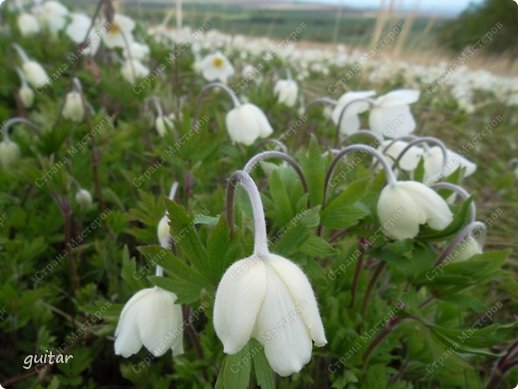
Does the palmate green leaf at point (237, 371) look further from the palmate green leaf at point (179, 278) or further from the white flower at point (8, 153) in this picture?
the white flower at point (8, 153)

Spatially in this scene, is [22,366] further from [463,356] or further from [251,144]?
[463,356]

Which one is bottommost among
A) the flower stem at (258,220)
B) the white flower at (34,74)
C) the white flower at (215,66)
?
the white flower at (215,66)

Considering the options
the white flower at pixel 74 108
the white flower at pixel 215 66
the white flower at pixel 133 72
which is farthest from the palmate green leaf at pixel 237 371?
the white flower at pixel 215 66

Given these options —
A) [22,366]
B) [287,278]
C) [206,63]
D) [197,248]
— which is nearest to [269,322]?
[287,278]

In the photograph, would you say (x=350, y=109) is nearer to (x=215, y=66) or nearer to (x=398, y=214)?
(x=398, y=214)

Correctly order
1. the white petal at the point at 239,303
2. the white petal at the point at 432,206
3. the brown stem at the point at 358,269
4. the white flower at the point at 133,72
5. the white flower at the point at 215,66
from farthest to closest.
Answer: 1. the white flower at the point at 215,66
2. the white flower at the point at 133,72
3. the brown stem at the point at 358,269
4. the white petal at the point at 432,206
5. the white petal at the point at 239,303

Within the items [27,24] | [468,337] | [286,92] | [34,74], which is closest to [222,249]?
[468,337]

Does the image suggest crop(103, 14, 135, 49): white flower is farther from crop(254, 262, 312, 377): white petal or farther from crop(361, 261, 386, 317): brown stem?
crop(254, 262, 312, 377): white petal
